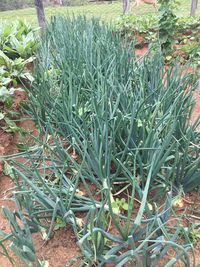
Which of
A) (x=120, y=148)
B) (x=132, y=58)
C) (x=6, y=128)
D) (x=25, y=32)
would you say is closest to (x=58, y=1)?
(x=25, y=32)

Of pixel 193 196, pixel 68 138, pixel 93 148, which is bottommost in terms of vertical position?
pixel 193 196

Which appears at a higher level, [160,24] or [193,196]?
[160,24]

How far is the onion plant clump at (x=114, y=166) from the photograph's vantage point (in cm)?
108

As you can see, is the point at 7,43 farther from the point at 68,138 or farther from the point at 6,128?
the point at 68,138

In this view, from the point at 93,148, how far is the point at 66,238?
370 millimetres

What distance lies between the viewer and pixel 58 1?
5.73 meters

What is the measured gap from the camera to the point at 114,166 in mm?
1536

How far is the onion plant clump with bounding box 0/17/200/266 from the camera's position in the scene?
1.08 meters

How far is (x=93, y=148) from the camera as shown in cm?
139

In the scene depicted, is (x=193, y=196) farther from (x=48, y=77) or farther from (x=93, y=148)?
(x=48, y=77)

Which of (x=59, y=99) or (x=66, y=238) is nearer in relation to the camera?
(x=66, y=238)

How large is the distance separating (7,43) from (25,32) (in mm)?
617

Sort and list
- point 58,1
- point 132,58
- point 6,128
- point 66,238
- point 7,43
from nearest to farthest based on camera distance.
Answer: point 66,238 → point 6,128 → point 132,58 → point 7,43 → point 58,1

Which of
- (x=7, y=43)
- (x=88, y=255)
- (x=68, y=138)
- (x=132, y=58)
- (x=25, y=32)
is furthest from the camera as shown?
(x=25, y=32)
